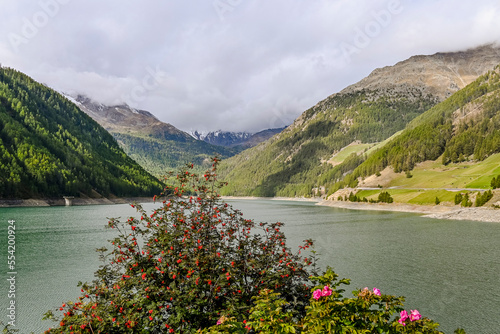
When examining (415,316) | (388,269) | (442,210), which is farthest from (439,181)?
(415,316)

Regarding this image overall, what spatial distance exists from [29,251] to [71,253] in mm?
6064

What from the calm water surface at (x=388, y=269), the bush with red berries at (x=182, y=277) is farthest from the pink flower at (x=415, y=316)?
the calm water surface at (x=388, y=269)

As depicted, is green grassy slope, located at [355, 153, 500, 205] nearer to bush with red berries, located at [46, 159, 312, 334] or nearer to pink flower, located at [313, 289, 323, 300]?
bush with red berries, located at [46, 159, 312, 334]

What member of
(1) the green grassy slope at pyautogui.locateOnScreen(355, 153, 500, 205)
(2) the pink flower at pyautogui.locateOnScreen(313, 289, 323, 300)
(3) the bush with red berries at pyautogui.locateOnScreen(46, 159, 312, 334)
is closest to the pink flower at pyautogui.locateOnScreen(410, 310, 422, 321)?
(2) the pink flower at pyautogui.locateOnScreen(313, 289, 323, 300)

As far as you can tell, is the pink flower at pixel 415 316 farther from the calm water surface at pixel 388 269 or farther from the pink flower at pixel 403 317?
the calm water surface at pixel 388 269

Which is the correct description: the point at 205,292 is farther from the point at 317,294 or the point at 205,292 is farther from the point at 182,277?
the point at 317,294

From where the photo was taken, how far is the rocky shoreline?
79.5m

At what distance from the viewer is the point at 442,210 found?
102 m

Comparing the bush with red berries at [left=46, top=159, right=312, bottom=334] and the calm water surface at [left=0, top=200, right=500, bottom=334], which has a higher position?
the bush with red berries at [left=46, top=159, right=312, bottom=334]

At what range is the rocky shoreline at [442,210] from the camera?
79.5 meters

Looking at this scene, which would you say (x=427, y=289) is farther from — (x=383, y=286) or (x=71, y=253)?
(x=71, y=253)

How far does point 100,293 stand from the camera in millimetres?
10203

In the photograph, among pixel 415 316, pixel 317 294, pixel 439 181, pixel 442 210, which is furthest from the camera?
pixel 439 181

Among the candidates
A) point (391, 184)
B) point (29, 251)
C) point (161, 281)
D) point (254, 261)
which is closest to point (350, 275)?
point (254, 261)
